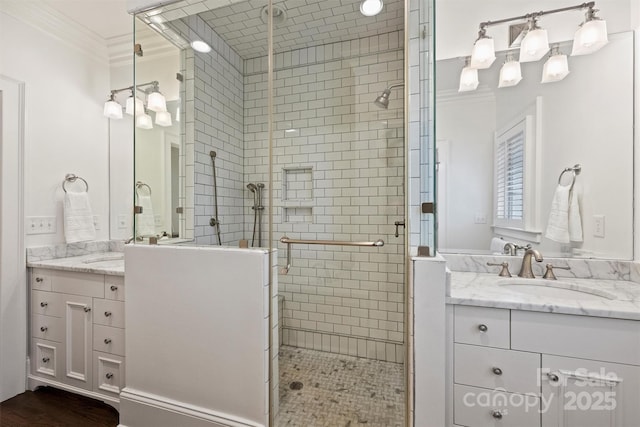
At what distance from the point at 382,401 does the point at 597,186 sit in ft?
5.62

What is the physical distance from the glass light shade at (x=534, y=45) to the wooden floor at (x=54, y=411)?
316 cm

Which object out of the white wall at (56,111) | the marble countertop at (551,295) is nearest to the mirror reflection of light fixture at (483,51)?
the marble countertop at (551,295)

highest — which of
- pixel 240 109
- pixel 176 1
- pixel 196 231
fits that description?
pixel 176 1

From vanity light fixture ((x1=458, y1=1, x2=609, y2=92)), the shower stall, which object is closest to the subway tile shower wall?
the shower stall

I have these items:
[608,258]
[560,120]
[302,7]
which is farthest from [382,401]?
[302,7]

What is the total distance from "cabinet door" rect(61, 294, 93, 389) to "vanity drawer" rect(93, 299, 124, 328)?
61 mm

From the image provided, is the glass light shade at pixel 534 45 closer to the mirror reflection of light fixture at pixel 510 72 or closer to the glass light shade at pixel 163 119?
the mirror reflection of light fixture at pixel 510 72

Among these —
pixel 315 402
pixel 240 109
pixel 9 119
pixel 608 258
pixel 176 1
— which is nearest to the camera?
pixel 608 258

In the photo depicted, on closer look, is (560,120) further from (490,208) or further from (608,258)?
(608,258)

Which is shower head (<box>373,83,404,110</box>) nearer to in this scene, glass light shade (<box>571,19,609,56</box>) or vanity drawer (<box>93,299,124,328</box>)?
glass light shade (<box>571,19,609,56</box>)

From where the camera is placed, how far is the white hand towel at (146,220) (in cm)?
174

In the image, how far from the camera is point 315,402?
5.79 feet

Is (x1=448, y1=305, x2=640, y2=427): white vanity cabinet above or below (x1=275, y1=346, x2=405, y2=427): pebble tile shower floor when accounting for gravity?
above

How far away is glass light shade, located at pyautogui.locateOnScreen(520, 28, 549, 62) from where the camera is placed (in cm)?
154
